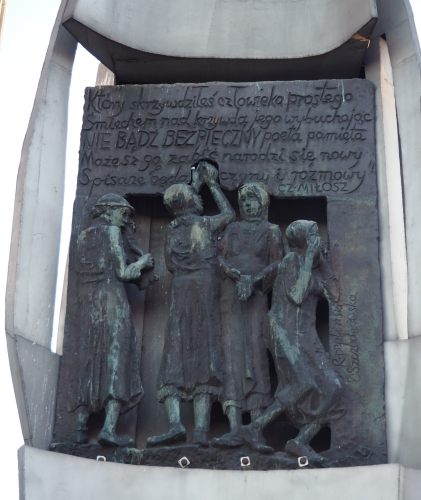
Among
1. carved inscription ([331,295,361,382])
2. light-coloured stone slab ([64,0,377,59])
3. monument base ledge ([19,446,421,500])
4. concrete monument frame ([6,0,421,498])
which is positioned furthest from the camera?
light-coloured stone slab ([64,0,377,59])

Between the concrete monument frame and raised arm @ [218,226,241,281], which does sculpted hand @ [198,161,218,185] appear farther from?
the concrete monument frame

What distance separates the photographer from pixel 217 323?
9.15 meters

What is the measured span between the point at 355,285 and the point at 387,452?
50.0 inches

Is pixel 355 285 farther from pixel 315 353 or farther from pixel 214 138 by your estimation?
pixel 214 138

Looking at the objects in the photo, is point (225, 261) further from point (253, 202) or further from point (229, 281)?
point (253, 202)

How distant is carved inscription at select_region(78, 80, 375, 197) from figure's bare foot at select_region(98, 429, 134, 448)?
2007 millimetres

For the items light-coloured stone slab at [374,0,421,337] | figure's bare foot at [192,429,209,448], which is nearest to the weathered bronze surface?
figure's bare foot at [192,429,209,448]

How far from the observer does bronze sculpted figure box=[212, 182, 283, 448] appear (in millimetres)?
8898

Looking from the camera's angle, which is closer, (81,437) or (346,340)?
(81,437)

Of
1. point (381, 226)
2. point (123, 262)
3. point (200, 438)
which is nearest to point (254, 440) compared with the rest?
point (200, 438)

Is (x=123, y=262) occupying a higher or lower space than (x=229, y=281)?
higher

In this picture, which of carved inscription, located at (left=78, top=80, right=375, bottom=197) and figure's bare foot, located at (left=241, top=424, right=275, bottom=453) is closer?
figure's bare foot, located at (left=241, top=424, right=275, bottom=453)

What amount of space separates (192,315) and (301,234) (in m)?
0.98

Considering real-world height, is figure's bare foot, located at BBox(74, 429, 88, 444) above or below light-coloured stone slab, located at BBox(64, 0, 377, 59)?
below
